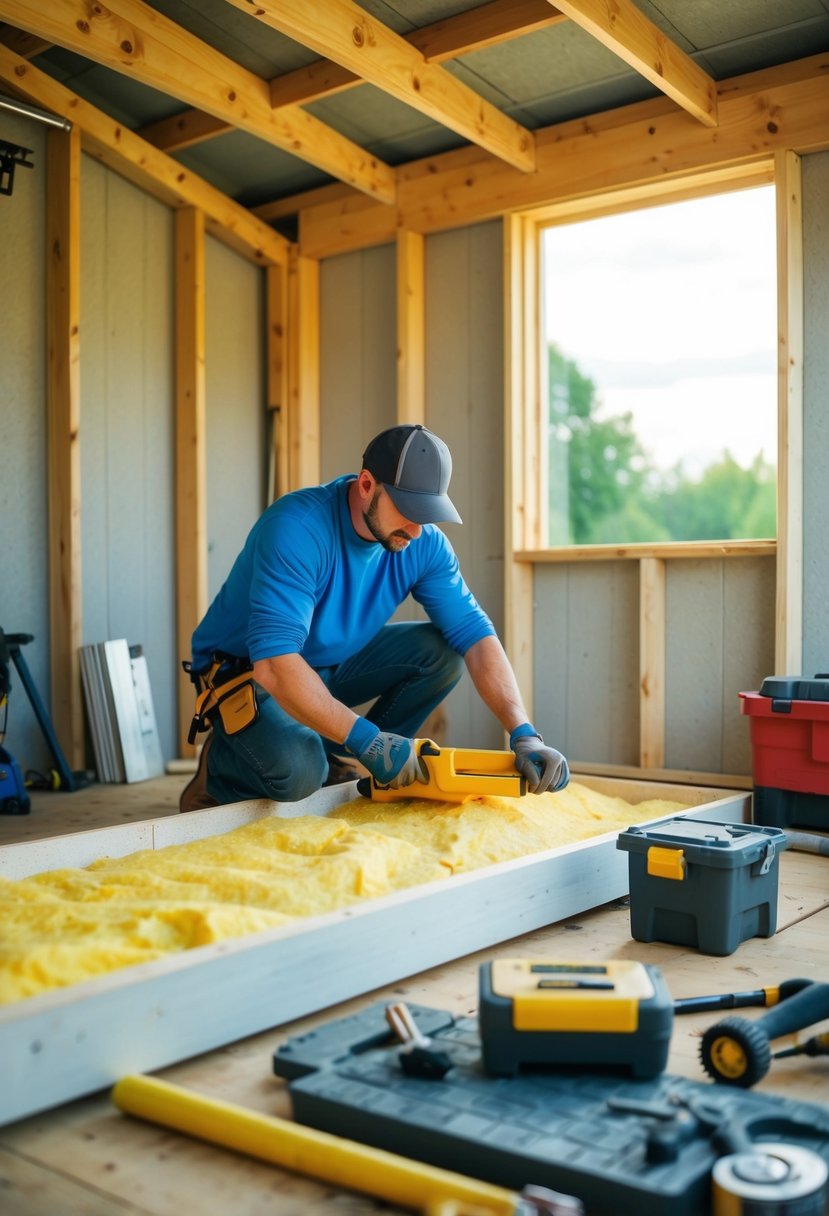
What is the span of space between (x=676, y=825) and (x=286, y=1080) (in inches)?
40.3

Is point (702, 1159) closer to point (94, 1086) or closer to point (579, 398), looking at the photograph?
point (94, 1086)

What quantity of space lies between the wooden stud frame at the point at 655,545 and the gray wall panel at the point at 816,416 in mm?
34

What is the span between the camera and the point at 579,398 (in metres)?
24.6

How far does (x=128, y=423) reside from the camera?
179 inches

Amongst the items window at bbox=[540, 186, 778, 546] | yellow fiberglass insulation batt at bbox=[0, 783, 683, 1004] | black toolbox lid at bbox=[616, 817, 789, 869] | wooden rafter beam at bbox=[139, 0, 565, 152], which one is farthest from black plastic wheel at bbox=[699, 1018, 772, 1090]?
window at bbox=[540, 186, 778, 546]

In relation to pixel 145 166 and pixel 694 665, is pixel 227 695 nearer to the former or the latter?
pixel 694 665

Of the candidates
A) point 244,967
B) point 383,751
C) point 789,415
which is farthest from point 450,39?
point 244,967

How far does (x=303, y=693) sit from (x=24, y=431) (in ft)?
7.25

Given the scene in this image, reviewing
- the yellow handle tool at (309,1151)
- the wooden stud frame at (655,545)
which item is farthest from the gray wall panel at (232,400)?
the yellow handle tool at (309,1151)

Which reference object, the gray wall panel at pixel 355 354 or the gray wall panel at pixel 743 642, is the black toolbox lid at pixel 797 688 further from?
the gray wall panel at pixel 355 354

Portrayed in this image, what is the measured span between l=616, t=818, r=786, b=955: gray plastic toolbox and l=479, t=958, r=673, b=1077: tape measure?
0.65 meters

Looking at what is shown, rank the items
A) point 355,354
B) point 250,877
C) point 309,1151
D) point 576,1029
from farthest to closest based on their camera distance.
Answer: point 355,354 < point 250,877 < point 576,1029 < point 309,1151

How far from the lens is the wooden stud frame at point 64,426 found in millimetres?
4129

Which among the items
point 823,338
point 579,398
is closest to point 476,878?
point 823,338
